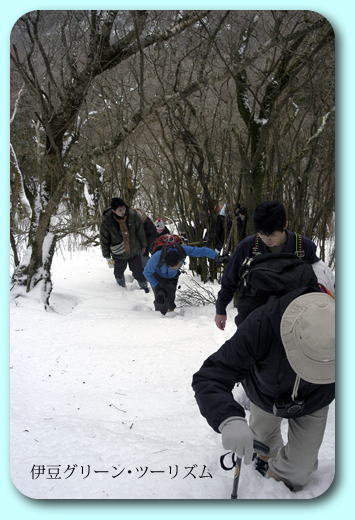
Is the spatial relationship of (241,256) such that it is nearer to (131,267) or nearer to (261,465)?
(261,465)

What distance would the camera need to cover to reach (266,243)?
1948mm

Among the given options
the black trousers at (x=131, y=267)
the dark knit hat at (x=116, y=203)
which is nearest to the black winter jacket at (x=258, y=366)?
the dark knit hat at (x=116, y=203)

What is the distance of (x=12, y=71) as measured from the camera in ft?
5.80

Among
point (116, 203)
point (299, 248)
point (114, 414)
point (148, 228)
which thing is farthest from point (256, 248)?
point (148, 228)

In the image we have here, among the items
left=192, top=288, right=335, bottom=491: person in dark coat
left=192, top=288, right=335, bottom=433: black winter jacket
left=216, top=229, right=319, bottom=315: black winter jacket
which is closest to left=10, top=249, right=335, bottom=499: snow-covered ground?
left=192, top=288, right=335, bottom=491: person in dark coat

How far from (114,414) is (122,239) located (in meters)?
2.93

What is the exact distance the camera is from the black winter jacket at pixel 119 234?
171 inches

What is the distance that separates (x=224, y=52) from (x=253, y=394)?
7.27ft

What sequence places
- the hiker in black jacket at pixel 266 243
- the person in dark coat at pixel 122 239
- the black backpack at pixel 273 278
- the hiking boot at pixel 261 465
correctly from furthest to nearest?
the person in dark coat at pixel 122 239 < the hiker in black jacket at pixel 266 243 < the hiking boot at pixel 261 465 < the black backpack at pixel 273 278

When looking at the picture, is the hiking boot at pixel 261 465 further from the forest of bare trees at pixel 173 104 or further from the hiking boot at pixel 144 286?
the hiking boot at pixel 144 286

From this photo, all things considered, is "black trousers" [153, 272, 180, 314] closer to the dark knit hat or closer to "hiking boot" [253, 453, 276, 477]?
the dark knit hat

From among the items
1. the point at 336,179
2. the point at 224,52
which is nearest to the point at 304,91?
the point at 224,52

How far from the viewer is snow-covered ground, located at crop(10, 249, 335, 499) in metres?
1.39

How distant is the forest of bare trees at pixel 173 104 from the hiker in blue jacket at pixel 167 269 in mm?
514
